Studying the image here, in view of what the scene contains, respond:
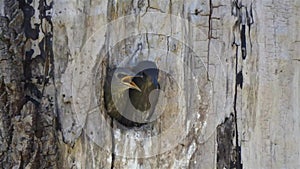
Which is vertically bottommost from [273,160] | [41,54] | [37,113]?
[273,160]

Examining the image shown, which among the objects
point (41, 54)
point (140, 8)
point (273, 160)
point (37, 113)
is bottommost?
point (273, 160)

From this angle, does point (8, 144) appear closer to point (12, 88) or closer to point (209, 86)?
point (12, 88)

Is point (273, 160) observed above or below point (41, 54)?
below

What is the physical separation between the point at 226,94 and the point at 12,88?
0.48 meters

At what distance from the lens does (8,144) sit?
1380 mm

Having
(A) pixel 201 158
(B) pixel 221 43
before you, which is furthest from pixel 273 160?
(B) pixel 221 43

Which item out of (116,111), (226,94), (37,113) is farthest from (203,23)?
(37,113)

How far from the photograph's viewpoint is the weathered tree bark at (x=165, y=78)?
1403 millimetres

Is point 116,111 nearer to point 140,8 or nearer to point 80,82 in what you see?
point 80,82

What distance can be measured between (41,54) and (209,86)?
39cm

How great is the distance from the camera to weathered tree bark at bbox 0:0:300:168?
1403 millimetres

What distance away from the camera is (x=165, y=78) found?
55.1 inches

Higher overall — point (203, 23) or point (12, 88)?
point (203, 23)

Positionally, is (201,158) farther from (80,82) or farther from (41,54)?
(41,54)
